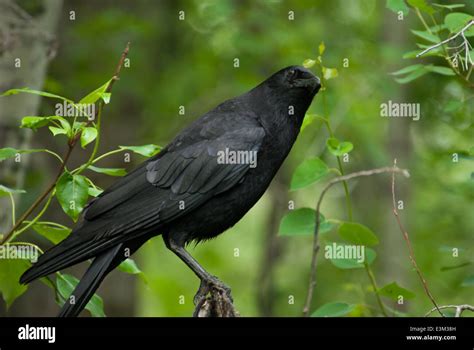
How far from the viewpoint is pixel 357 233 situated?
3.85 m

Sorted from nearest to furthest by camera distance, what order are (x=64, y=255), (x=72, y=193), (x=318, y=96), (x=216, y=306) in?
(x=72, y=193), (x=64, y=255), (x=216, y=306), (x=318, y=96)

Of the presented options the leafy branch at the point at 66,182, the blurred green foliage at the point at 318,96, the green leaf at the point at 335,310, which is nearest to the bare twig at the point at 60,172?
the leafy branch at the point at 66,182

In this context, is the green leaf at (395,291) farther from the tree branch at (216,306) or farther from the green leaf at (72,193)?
the green leaf at (72,193)

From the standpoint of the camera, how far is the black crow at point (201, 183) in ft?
12.9

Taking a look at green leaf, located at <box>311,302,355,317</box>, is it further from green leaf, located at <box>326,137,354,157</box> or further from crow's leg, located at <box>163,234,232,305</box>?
green leaf, located at <box>326,137,354,157</box>

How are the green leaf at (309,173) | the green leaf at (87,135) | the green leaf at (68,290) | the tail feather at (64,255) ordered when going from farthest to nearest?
the green leaf at (309,173)
the green leaf at (68,290)
the tail feather at (64,255)
the green leaf at (87,135)

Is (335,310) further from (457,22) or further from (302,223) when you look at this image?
(457,22)

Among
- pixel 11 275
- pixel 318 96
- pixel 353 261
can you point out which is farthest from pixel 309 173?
pixel 318 96

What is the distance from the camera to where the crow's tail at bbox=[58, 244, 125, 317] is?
3654 millimetres

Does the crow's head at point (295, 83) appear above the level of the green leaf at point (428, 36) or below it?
above

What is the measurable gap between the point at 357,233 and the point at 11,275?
1.69 metres

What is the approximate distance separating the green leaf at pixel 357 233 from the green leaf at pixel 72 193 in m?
1.28

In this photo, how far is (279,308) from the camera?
8.78 meters
